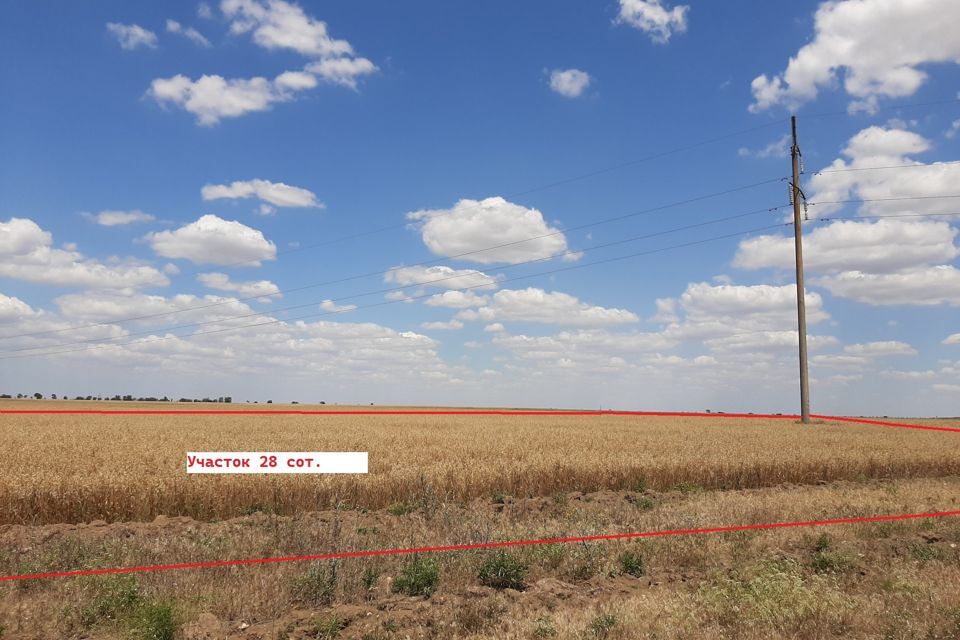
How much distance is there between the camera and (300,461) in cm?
2053

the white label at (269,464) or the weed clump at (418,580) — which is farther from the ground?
the white label at (269,464)

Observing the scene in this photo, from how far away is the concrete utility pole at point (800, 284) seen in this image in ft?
142

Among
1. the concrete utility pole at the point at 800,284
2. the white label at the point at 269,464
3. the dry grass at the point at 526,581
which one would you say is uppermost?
the concrete utility pole at the point at 800,284

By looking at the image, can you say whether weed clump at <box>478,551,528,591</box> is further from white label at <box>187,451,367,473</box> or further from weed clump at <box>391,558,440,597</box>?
white label at <box>187,451,367,473</box>

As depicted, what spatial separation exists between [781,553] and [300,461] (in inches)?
575

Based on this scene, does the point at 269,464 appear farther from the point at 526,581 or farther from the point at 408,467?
the point at 526,581

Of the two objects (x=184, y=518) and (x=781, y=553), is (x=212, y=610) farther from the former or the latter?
(x=781, y=553)

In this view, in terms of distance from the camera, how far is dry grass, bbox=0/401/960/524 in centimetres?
1525

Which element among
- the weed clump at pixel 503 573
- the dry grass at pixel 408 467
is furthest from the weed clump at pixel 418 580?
the dry grass at pixel 408 467

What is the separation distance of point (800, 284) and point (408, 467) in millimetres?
35271

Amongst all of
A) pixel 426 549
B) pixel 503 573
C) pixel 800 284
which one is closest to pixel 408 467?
pixel 426 549

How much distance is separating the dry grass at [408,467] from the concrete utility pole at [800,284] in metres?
10.1

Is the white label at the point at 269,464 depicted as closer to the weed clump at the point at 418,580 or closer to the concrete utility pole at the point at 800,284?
the weed clump at the point at 418,580

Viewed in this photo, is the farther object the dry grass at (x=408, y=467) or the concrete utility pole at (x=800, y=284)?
the concrete utility pole at (x=800, y=284)
